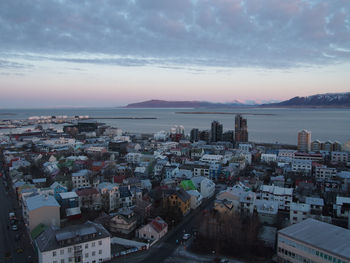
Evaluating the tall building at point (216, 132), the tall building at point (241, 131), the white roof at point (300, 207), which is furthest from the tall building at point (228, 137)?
the white roof at point (300, 207)

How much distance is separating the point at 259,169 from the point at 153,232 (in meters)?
9.46

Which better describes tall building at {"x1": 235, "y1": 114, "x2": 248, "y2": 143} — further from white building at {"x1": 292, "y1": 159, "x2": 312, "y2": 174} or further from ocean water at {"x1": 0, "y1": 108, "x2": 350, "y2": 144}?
white building at {"x1": 292, "y1": 159, "x2": 312, "y2": 174}

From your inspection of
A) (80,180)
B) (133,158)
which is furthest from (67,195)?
(133,158)

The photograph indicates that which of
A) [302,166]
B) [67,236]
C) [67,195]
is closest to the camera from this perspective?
[67,236]

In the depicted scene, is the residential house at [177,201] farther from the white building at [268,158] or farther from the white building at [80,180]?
the white building at [268,158]

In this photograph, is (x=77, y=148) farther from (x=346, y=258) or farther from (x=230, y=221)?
(x=346, y=258)

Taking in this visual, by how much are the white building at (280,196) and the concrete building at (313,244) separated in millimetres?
3000

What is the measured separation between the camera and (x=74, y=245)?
5.85 m

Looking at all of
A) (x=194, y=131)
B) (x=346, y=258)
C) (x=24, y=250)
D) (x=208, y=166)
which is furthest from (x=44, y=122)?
(x=346, y=258)

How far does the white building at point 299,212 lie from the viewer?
315 inches

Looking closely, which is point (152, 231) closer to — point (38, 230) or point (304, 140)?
point (38, 230)

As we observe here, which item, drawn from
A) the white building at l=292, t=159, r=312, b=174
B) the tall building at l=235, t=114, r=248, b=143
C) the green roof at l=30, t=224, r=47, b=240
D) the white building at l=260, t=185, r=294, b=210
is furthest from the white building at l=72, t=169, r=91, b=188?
the tall building at l=235, t=114, r=248, b=143

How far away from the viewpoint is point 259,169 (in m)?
15.3

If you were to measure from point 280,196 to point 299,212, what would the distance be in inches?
64.7
